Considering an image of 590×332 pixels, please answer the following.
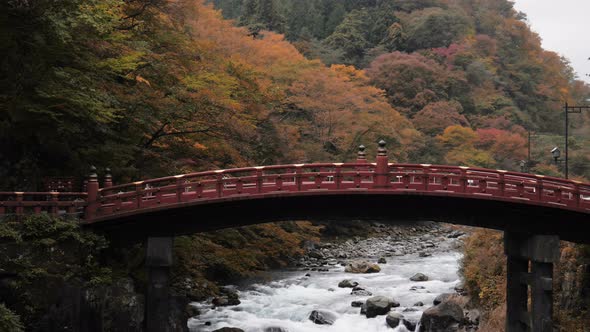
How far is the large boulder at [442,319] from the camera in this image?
27.9 metres

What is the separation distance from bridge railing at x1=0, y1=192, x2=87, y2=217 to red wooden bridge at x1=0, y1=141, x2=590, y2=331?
0.04 metres

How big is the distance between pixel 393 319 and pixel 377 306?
1413 millimetres

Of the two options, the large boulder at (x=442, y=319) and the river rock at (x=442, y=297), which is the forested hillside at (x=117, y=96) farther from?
the river rock at (x=442, y=297)

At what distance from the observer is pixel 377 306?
30516 mm

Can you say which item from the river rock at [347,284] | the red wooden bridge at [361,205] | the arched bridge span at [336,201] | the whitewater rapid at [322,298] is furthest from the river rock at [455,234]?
the arched bridge span at [336,201]

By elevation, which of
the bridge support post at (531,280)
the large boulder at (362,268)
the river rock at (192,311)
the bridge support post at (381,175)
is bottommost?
the river rock at (192,311)

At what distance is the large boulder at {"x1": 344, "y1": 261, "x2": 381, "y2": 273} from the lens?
3989 cm

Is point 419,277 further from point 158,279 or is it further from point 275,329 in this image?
point 158,279

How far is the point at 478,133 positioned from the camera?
218 feet

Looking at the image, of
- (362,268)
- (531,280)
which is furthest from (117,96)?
(362,268)

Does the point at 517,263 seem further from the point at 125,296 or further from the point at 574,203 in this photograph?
the point at 125,296

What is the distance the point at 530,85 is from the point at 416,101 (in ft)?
83.9

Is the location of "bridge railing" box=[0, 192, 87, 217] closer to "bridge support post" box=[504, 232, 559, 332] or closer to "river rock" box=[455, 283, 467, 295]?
"bridge support post" box=[504, 232, 559, 332]

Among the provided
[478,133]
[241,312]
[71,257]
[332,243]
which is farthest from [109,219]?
[478,133]
